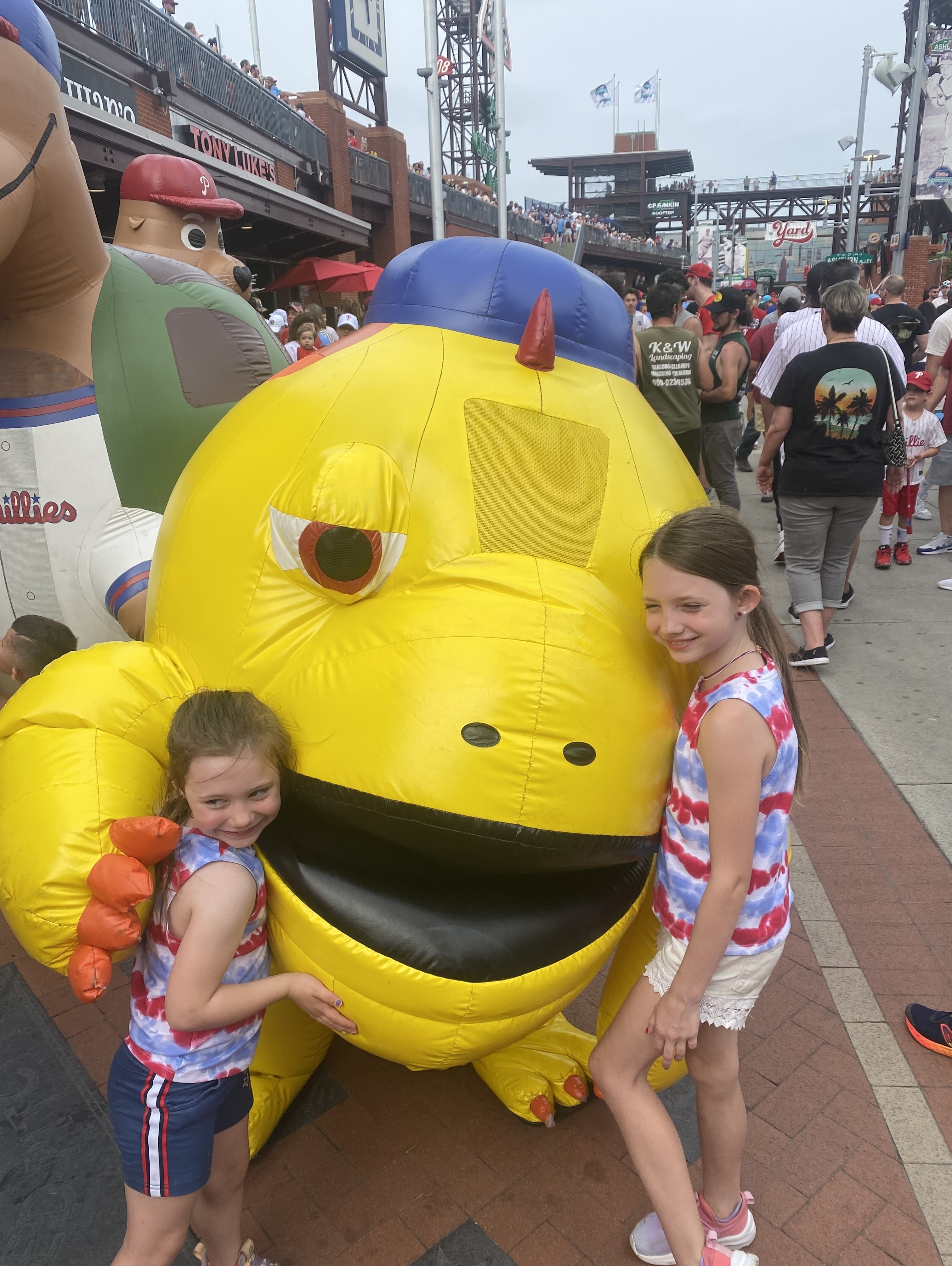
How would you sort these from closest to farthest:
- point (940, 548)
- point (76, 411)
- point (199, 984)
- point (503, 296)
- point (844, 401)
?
point (199, 984) < point (503, 296) < point (76, 411) < point (844, 401) < point (940, 548)

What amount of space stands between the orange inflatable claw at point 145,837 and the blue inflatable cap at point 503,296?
1335 mm

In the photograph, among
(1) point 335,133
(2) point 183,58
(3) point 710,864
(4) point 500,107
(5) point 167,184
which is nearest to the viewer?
(3) point 710,864

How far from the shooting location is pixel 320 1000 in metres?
1.72

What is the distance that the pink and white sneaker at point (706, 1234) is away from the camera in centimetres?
202

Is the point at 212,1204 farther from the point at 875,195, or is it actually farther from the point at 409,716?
the point at 875,195

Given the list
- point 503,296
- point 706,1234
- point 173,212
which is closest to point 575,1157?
point 706,1234

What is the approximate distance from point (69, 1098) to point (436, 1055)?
1455 mm

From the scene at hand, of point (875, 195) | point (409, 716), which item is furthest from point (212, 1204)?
point (875, 195)

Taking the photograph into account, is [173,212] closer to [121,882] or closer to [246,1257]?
[121,882]

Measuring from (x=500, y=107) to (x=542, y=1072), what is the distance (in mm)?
22206

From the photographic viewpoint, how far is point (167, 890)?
1.73 meters

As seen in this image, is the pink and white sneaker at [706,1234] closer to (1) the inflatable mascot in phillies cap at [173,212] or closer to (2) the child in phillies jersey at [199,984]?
(2) the child in phillies jersey at [199,984]

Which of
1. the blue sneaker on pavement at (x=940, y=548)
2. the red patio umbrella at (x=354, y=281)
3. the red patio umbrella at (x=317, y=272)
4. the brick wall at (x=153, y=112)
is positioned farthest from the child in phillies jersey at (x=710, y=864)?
the red patio umbrella at (x=317, y=272)

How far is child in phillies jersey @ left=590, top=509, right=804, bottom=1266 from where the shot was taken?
1638 millimetres
